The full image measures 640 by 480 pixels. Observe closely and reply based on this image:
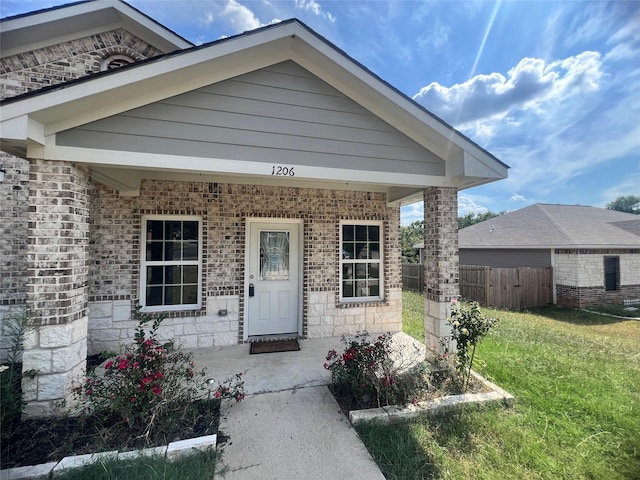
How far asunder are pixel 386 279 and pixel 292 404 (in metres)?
3.64

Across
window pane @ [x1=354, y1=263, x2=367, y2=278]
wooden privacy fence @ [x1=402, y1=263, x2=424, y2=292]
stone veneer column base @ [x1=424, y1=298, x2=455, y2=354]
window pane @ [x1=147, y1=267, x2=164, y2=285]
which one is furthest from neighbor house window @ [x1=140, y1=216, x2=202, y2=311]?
wooden privacy fence @ [x1=402, y1=263, x2=424, y2=292]

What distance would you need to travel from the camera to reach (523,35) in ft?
22.1

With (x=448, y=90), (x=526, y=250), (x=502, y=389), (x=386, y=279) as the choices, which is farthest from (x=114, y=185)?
(x=448, y=90)

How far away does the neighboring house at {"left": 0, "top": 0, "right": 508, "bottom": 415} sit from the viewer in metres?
2.97

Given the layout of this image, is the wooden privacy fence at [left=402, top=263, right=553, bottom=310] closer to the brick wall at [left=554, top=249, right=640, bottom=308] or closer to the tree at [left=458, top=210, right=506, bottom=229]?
the brick wall at [left=554, top=249, right=640, bottom=308]

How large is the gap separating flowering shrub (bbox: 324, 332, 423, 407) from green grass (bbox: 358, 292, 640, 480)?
34cm

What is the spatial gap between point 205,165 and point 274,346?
3.50 meters

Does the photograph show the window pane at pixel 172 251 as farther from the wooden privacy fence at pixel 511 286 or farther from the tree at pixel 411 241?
the wooden privacy fence at pixel 511 286

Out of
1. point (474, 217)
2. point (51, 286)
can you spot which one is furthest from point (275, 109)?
point (474, 217)

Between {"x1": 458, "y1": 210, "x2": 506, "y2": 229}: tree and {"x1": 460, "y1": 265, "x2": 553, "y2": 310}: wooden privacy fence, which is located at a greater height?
{"x1": 458, "y1": 210, "x2": 506, "y2": 229}: tree

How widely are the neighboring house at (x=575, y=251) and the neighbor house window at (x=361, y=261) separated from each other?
390 inches

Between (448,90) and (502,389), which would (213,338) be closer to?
(502,389)

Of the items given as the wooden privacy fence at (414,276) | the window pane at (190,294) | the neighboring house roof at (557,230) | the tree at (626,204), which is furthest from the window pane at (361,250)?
the tree at (626,204)

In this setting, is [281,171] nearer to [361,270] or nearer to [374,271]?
[361,270]
